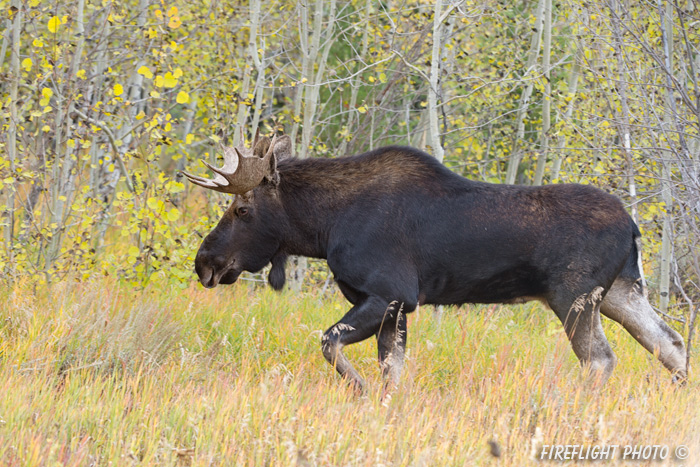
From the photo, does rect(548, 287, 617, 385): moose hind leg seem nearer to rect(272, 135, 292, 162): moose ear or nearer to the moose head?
the moose head

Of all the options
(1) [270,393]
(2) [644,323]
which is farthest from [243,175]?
(2) [644,323]

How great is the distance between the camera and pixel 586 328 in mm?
5715

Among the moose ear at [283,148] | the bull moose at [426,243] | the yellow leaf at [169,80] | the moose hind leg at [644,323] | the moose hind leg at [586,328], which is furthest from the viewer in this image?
the yellow leaf at [169,80]

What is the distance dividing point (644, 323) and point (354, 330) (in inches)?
80.6

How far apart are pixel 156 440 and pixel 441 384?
240 centimetres

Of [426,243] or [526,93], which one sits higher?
[526,93]

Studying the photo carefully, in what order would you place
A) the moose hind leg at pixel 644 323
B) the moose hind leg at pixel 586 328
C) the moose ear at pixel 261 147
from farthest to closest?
the moose ear at pixel 261 147 < the moose hind leg at pixel 644 323 < the moose hind leg at pixel 586 328

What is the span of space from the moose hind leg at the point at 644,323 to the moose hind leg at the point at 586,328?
0.80 feet

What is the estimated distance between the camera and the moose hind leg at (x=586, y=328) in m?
5.51

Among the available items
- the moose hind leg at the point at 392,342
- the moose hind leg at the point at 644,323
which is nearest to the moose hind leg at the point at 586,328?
the moose hind leg at the point at 644,323

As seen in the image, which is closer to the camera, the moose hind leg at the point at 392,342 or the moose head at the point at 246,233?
the moose hind leg at the point at 392,342

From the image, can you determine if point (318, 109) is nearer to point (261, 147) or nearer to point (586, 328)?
point (261, 147)

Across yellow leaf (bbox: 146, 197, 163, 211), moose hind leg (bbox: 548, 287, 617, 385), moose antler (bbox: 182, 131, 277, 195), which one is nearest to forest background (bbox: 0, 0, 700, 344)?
yellow leaf (bbox: 146, 197, 163, 211)

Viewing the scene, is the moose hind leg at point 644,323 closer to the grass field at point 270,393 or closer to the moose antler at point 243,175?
the grass field at point 270,393
